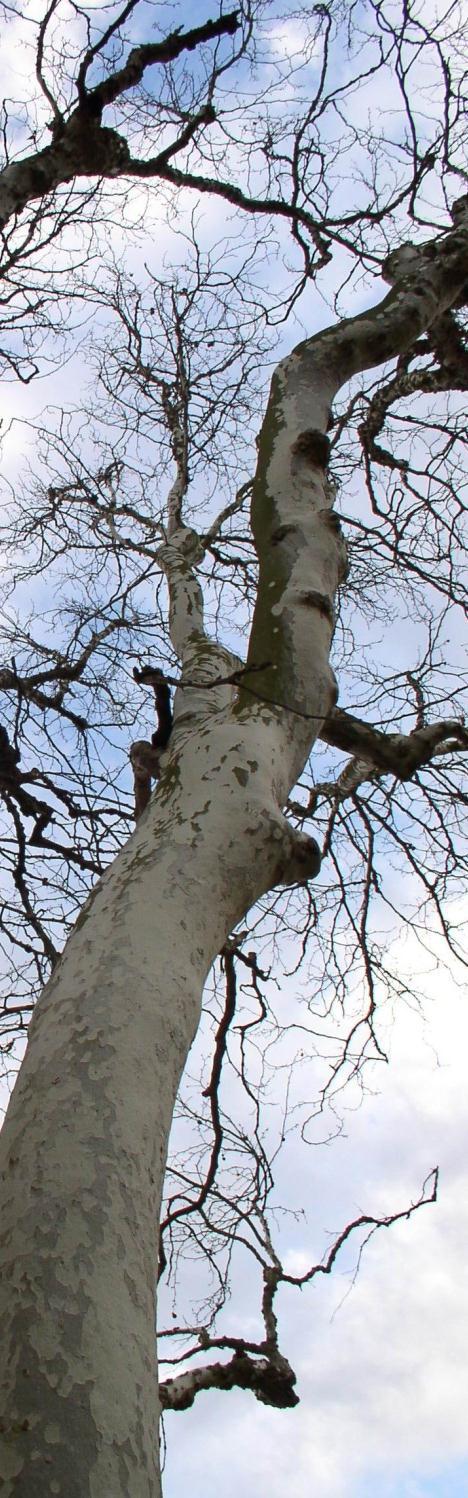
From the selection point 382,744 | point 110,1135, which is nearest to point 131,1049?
point 110,1135

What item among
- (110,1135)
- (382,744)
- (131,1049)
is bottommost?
(110,1135)

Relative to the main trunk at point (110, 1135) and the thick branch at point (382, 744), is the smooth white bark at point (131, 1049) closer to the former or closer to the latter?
the main trunk at point (110, 1135)

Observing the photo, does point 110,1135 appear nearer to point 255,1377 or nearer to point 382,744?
point 382,744

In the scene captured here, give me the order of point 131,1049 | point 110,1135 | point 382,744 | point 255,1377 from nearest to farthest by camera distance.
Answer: point 110,1135, point 131,1049, point 382,744, point 255,1377

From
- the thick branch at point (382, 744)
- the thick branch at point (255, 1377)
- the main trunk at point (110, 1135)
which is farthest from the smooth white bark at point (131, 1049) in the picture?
the thick branch at point (255, 1377)

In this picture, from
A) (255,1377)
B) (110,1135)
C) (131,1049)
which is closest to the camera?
(110,1135)

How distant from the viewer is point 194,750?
201 cm

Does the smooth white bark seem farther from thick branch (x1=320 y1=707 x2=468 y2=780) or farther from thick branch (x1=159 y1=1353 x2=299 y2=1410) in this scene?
thick branch (x1=159 y1=1353 x2=299 y2=1410)

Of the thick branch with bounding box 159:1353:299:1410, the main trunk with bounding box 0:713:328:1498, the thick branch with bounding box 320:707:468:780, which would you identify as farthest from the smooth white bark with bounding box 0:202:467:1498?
the thick branch with bounding box 159:1353:299:1410

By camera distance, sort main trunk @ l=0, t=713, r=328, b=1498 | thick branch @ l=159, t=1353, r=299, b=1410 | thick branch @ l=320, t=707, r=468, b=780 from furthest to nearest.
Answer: thick branch @ l=159, t=1353, r=299, b=1410 → thick branch @ l=320, t=707, r=468, b=780 → main trunk @ l=0, t=713, r=328, b=1498

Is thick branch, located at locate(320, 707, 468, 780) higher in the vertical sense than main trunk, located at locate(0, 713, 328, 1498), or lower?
higher

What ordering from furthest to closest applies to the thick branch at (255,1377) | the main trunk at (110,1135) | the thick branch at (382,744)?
1. the thick branch at (255,1377)
2. the thick branch at (382,744)
3. the main trunk at (110,1135)

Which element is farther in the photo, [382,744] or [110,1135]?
[382,744]

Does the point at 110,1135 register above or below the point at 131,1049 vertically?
below
